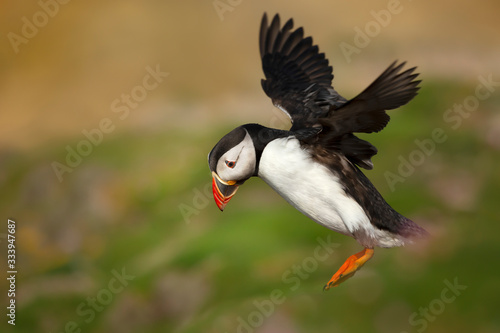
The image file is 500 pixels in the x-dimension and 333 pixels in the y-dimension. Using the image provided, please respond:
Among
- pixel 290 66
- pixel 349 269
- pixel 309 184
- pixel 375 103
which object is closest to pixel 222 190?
pixel 309 184

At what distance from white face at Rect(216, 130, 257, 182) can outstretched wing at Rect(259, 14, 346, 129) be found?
0.74 m

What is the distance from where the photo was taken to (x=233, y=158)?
3.10 meters

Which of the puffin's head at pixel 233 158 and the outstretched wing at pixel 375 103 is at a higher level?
the puffin's head at pixel 233 158

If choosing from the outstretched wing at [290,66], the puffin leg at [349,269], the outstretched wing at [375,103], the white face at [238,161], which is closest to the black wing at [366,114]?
the outstretched wing at [375,103]

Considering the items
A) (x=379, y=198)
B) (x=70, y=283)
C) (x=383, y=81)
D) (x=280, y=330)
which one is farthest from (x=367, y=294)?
(x=70, y=283)

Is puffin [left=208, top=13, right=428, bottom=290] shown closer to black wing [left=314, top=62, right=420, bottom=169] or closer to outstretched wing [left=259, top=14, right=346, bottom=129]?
black wing [left=314, top=62, right=420, bottom=169]

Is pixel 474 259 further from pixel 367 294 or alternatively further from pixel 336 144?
pixel 336 144

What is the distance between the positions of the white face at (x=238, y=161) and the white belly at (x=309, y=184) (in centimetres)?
7

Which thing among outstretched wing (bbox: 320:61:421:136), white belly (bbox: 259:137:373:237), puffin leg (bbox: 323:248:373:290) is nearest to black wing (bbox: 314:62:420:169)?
outstretched wing (bbox: 320:61:421:136)

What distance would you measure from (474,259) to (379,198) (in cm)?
144

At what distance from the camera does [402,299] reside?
402 centimetres

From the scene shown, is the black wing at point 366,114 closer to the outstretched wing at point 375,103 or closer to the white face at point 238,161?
the outstretched wing at point 375,103

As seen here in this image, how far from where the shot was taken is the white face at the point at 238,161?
10.2ft

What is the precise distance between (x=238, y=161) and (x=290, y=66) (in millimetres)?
1140
